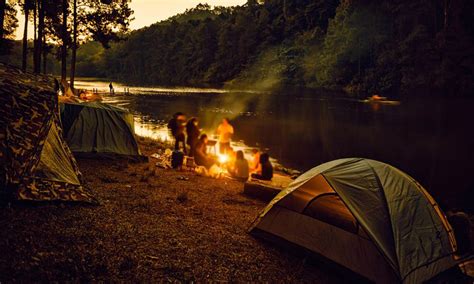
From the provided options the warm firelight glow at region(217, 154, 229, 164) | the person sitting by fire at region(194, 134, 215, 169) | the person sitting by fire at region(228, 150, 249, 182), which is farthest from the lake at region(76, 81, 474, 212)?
the person sitting by fire at region(194, 134, 215, 169)

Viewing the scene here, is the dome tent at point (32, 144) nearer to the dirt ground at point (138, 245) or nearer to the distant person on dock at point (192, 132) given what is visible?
the dirt ground at point (138, 245)

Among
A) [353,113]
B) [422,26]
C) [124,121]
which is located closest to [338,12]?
[422,26]

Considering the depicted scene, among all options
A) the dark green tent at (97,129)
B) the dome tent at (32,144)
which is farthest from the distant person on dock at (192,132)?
the dome tent at (32,144)

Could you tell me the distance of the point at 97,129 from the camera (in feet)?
48.3

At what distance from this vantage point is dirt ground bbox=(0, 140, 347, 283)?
5.59 m

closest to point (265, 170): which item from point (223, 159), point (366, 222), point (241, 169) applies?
point (241, 169)

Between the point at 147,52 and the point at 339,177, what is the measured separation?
627 ft

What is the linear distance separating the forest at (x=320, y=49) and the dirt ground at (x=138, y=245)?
1307 inches

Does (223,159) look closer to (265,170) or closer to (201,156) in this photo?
(201,156)

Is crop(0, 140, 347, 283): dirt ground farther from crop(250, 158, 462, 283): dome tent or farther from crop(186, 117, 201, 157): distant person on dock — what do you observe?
crop(186, 117, 201, 157): distant person on dock

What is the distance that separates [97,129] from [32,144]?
7.49 meters

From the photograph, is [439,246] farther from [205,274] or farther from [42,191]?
[42,191]

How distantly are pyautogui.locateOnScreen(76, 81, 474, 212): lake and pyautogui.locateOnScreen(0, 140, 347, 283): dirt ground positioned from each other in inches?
427

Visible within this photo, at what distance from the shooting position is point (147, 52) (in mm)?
186500
